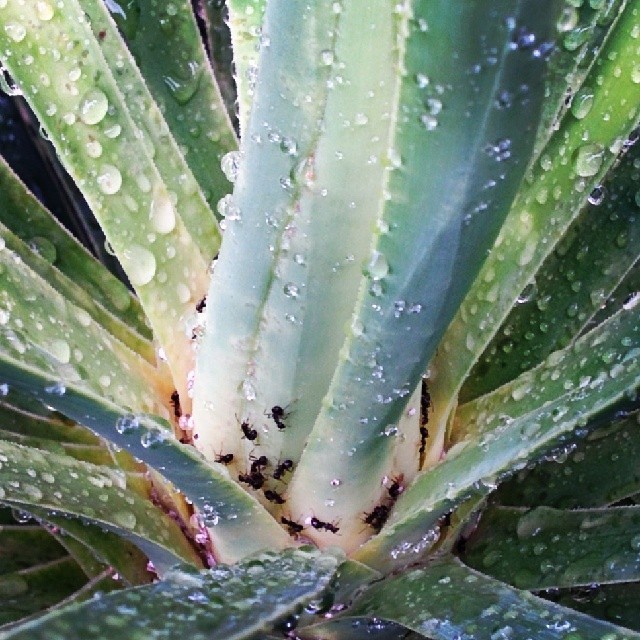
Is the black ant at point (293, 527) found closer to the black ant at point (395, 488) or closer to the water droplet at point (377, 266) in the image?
the black ant at point (395, 488)

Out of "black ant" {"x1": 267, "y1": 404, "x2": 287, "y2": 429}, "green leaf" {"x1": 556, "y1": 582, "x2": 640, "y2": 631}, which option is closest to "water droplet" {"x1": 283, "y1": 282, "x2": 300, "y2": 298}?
"black ant" {"x1": 267, "y1": 404, "x2": 287, "y2": 429}

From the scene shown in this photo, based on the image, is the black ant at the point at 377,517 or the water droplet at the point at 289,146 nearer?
the water droplet at the point at 289,146

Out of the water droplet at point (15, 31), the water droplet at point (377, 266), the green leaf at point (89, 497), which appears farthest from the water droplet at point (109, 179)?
the water droplet at point (377, 266)

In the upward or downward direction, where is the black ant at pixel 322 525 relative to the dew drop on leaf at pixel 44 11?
downward

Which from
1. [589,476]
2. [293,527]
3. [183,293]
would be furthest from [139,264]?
[589,476]

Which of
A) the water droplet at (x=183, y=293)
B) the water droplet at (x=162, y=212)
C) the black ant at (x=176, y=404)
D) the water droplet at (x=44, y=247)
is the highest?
the water droplet at (x=44, y=247)
